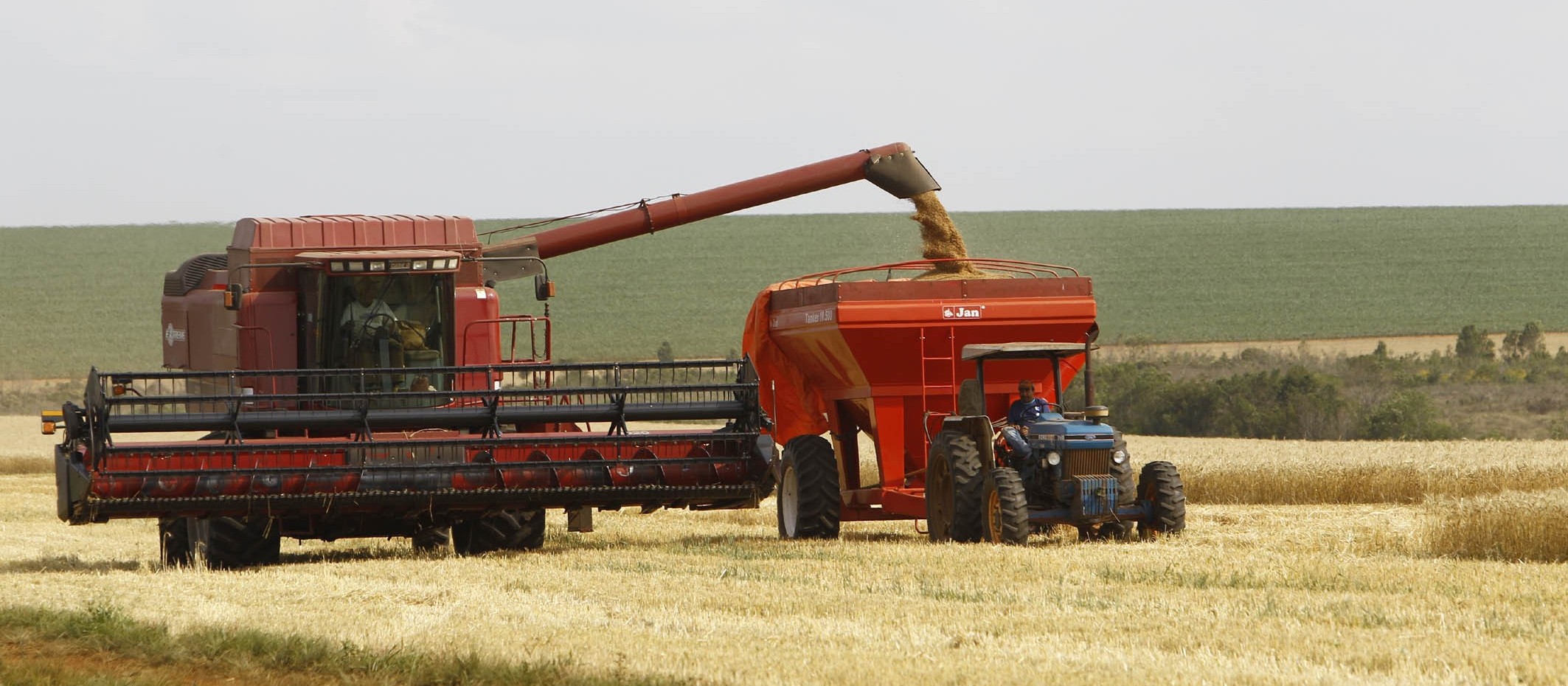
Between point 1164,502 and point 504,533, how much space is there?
15.9ft

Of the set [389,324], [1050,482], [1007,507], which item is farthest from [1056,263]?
[1007,507]

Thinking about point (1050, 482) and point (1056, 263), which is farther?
point (1056, 263)

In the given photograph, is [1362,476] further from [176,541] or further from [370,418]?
[176,541]

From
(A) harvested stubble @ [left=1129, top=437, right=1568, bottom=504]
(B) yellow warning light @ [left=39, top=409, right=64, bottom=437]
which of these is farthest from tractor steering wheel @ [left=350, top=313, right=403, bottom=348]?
(A) harvested stubble @ [left=1129, top=437, right=1568, bottom=504]

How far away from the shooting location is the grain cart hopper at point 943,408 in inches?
507

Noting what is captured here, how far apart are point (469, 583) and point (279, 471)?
1.93m

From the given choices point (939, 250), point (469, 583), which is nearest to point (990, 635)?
→ point (469, 583)

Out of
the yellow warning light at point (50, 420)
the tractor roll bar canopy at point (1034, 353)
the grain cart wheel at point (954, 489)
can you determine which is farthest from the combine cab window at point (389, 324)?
the tractor roll bar canopy at point (1034, 353)

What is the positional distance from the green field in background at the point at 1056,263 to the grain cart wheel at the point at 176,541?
1531 inches

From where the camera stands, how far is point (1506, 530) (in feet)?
39.1

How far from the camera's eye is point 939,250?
53.6 feet

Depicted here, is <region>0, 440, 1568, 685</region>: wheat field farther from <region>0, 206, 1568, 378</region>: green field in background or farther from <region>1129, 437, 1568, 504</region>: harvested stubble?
<region>0, 206, 1568, 378</region>: green field in background

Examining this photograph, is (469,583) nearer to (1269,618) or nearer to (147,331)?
(1269,618)

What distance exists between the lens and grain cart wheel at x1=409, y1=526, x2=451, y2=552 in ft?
45.9
